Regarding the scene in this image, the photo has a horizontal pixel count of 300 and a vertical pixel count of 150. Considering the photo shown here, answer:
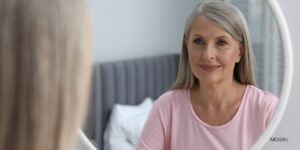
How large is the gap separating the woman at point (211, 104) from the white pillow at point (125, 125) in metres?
0.01

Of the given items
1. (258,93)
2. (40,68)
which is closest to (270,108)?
(258,93)

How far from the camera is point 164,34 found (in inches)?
22.6

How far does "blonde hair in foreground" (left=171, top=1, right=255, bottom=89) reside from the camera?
0.56 meters

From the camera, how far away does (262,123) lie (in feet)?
1.94

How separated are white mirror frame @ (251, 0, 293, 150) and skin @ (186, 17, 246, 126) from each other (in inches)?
2.0

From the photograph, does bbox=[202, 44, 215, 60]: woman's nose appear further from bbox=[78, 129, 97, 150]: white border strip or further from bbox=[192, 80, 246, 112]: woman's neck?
bbox=[78, 129, 97, 150]: white border strip

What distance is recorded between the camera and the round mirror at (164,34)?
1.87 ft

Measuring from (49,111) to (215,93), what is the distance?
30 centimetres

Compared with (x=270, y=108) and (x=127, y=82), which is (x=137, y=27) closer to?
(x=127, y=82)

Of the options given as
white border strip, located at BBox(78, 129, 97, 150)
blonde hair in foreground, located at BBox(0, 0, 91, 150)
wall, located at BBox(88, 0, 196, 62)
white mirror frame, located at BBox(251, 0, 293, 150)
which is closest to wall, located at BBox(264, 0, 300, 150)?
white mirror frame, located at BBox(251, 0, 293, 150)

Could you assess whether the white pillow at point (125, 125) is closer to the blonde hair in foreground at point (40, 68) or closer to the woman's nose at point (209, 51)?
the woman's nose at point (209, 51)

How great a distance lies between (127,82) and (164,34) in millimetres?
74

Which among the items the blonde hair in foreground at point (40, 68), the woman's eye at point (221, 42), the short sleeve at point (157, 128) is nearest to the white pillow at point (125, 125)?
the short sleeve at point (157, 128)

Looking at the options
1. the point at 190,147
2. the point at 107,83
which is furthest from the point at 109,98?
the point at 190,147
